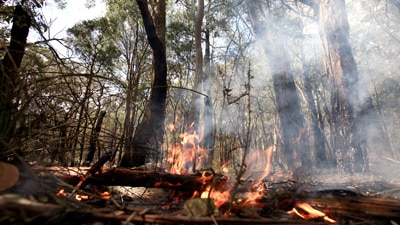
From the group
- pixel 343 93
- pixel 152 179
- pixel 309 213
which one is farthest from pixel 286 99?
pixel 152 179

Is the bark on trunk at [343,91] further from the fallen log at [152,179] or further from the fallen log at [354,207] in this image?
the fallen log at [152,179]

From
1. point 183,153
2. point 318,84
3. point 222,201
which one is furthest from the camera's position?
point 318,84

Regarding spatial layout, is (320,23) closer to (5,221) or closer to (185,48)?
(5,221)

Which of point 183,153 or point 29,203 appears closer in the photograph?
point 29,203

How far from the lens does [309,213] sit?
7.29 ft

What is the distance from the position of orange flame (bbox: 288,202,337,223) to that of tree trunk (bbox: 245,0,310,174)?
13.2 ft

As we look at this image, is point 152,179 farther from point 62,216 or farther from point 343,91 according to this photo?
point 343,91

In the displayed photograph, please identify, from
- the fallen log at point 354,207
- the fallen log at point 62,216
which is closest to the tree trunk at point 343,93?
the fallen log at point 354,207

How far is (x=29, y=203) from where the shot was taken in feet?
4.30

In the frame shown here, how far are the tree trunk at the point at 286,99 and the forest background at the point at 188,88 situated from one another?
0.03m

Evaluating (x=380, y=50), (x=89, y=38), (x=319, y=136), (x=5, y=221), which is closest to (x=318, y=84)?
(x=380, y=50)

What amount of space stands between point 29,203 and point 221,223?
3.83 ft

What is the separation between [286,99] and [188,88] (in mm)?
5812

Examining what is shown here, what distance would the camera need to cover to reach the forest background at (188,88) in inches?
101
